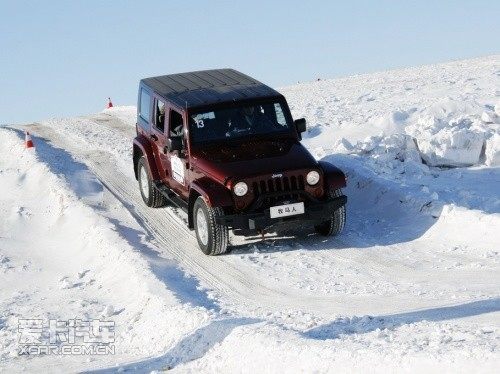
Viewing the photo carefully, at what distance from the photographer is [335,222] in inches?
432

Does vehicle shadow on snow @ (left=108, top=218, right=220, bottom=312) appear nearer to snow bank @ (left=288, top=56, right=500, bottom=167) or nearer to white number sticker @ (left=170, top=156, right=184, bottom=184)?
white number sticker @ (left=170, top=156, right=184, bottom=184)

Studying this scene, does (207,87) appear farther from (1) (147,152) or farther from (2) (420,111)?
(2) (420,111)

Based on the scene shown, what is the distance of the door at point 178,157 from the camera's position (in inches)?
448

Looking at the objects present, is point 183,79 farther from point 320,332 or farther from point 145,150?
point 320,332

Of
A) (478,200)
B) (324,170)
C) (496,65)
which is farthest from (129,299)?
(496,65)

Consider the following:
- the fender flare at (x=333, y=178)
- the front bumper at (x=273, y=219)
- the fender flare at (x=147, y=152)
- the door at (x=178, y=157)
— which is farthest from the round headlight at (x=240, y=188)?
the fender flare at (x=147, y=152)

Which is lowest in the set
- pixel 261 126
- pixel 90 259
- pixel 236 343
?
pixel 90 259

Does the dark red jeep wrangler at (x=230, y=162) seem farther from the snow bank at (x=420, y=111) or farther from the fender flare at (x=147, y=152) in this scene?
the snow bank at (x=420, y=111)

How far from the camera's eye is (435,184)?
13.1 meters

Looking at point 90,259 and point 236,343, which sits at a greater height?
point 236,343

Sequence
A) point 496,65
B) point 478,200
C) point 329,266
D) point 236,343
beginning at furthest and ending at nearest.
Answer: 1. point 496,65
2. point 478,200
3. point 329,266
4. point 236,343

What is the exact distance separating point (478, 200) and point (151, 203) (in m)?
4.65

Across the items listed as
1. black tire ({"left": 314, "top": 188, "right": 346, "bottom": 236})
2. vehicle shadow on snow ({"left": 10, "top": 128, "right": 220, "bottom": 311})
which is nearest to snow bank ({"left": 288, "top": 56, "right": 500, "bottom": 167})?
black tire ({"left": 314, "top": 188, "right": 346, "bottom": 236})

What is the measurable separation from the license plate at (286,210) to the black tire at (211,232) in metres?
0.60
